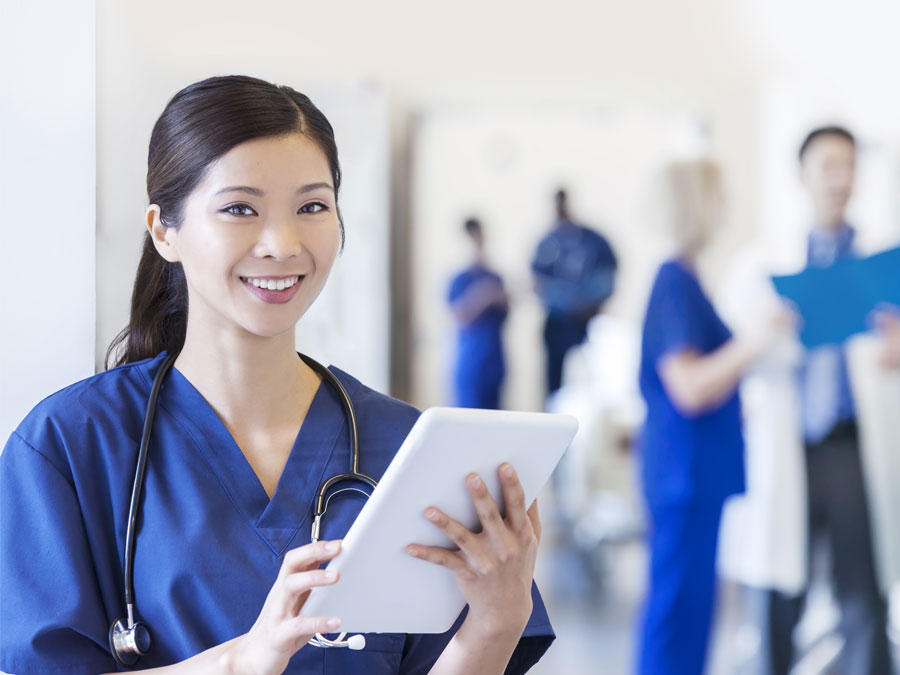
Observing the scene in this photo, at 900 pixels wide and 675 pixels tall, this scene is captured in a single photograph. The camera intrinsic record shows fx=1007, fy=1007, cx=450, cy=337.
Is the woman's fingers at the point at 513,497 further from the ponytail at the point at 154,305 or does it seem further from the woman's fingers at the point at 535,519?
the ponytail at the point at 154,305

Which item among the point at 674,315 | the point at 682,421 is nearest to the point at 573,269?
the point at 674,315

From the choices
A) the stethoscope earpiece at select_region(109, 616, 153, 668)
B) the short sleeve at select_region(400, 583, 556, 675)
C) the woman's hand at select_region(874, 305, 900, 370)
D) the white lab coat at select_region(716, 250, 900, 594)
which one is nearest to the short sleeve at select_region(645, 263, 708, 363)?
the white lab coat at select_region(716, 250, 900, 594)

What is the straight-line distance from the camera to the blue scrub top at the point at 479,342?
8.03ft

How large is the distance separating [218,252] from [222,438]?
0.17m

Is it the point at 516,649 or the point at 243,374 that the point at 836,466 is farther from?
the point at 243,374

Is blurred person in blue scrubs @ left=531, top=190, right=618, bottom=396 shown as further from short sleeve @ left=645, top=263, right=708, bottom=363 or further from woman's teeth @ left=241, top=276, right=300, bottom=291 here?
woman's teeth @ left=241, top=276, right=300, bottom=291

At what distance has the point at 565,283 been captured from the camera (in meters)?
2.42

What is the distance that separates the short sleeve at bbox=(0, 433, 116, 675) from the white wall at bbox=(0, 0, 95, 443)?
0.51ft

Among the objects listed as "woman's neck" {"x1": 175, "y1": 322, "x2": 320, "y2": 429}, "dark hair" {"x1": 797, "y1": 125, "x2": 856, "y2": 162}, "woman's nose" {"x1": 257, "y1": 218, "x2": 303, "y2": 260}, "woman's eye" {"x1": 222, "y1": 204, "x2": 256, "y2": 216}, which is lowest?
"woman's neck" {"x1": 175, "y1": 322, "x2": 320, "y2": 429}

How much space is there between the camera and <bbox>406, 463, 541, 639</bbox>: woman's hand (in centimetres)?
76

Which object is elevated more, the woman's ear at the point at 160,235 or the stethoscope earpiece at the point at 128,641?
the woman's ear at the point at 160,235

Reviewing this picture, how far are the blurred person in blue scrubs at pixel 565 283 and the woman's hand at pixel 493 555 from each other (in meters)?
1.60

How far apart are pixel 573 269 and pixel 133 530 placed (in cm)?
170

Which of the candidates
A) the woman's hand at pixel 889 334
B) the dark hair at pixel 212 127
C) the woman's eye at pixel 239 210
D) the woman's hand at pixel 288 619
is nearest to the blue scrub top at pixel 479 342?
the woman's hand at pixel 889 334
